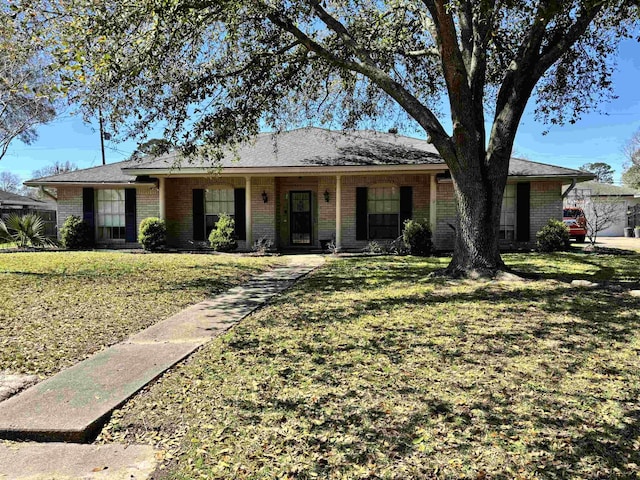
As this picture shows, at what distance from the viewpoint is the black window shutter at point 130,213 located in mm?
15969

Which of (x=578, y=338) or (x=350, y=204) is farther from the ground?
(x=350, y=204)

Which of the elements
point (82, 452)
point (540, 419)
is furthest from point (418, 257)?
point (82, 452)

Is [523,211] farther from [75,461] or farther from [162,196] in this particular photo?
[75,461]

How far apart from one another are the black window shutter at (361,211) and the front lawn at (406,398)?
9.24m

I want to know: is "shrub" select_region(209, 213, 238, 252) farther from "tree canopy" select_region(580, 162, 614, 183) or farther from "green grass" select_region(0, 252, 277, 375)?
"tree canopy" select_region(580, 162, 614, 183)

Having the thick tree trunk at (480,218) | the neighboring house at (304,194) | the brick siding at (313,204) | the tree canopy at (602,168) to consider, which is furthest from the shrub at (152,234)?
the tree canopy at (602,168)

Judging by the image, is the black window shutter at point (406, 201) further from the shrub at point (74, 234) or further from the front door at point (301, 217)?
the shrub at point (74, 234)

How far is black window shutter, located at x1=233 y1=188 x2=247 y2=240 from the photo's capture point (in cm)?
1541

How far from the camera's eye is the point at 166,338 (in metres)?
4.84

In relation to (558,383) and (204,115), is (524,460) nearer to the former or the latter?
(558,383)

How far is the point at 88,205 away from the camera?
15.9 metres

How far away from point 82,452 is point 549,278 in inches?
329

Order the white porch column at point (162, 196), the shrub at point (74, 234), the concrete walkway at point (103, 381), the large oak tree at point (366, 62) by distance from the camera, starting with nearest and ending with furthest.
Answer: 1. the concrete walkway at point (103, 381)
2. the large oak tree at point (366, 62)
3. the white porch column at point (162, 196)
4. the shrub at point (74, 234)

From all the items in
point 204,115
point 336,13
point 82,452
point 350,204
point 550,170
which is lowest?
point 82,452
